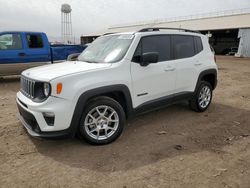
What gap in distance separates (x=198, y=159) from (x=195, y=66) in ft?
8.21

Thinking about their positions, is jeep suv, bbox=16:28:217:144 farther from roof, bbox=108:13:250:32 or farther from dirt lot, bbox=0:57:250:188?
roof, bbox=108:13:250:32

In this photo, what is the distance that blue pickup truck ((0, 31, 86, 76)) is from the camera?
30.5 feet

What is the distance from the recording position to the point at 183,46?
5.38m

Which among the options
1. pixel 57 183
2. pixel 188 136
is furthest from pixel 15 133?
pixel 188 136

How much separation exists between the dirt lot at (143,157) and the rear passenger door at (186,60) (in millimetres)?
786

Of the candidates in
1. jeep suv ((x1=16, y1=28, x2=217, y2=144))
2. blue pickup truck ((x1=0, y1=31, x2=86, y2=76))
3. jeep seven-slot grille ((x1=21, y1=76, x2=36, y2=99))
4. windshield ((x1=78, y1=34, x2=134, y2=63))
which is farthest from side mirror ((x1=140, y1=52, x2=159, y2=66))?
blue pickup truck ((x1=0, y1=31, x2=86, y2=76))

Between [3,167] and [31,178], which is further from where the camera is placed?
[3,167]

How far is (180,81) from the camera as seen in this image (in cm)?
519

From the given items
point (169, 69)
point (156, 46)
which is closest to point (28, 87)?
point (156, 46)

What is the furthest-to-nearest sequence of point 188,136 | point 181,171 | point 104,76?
point 188,136 → point 104,76 → point 181,171

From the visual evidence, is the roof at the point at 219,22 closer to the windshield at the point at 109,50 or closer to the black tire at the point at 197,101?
the black tire at the point at 197,101

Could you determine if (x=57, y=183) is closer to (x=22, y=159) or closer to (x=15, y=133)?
(x=22, y=159)

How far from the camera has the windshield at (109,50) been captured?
431 cm

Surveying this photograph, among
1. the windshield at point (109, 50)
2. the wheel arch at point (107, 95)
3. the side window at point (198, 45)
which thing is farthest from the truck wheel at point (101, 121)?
the side window at point (198, 45)
